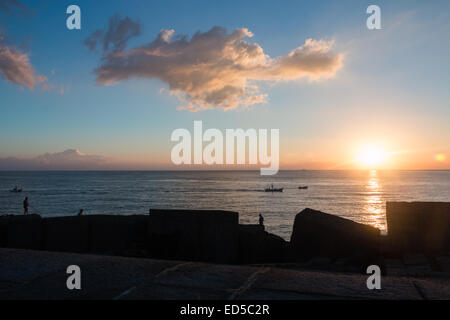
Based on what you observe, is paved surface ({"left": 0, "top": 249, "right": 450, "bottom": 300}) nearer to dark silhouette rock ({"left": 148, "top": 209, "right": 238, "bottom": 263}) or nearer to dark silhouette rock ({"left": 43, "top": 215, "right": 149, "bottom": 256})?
dark silhouette rock ({"left": 148, "top": 209, "right": 238, "bottom": 263})

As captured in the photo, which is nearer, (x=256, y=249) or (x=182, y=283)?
(x=182, y=283)

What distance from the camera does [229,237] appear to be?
7.27 metres

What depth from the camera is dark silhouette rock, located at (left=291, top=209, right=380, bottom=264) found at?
20.6 ft

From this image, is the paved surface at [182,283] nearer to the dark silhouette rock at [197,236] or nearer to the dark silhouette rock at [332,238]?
the dark silhouette rock at [332,238]

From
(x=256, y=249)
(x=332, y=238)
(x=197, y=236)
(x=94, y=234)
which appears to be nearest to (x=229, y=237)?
(x=197, y=236)

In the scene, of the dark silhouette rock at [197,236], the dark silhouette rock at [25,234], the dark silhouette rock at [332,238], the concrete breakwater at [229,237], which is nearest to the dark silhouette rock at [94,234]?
the concrete breakwater at [229,237]

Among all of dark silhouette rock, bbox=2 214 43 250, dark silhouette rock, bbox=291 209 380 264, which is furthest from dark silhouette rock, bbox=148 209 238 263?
dark silhouette rock, bbox=2 214 43 250

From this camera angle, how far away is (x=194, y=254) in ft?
23.2

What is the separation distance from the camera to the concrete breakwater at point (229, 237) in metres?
6.41

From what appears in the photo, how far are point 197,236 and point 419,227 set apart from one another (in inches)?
153

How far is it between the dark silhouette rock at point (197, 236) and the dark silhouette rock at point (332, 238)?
157cm

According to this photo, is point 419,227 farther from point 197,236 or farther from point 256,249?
point 197,236

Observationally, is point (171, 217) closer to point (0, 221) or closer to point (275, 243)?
point (275, 243)
